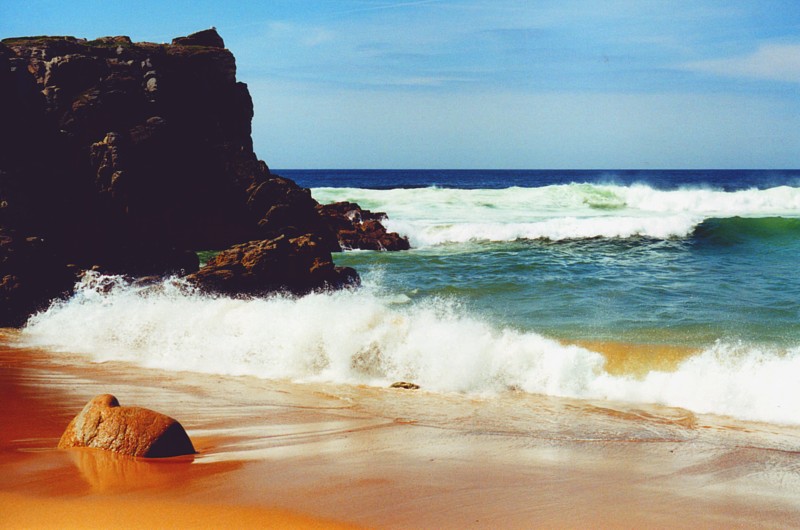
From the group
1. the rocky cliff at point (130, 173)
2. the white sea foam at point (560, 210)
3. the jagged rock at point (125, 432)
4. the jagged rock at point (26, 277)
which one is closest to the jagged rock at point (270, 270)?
the rocky cliff at point (130, 173)

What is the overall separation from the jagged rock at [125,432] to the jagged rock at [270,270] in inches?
304

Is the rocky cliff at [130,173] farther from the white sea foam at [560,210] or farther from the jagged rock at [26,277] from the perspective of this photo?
the white sea foam at [560,210]

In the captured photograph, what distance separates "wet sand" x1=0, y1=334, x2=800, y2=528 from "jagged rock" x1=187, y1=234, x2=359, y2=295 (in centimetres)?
532

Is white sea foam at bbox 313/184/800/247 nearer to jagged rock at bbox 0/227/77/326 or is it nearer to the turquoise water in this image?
the turquoise water

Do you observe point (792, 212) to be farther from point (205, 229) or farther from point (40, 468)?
point (40, 468)

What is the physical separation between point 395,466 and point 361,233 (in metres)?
19.0

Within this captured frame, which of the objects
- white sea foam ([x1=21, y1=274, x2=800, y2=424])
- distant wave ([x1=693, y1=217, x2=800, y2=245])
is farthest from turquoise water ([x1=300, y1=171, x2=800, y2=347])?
white sea foam ([x1=21, y1=274, x2=800, y2=424])

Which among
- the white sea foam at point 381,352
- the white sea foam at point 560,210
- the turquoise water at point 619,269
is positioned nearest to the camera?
the white sea foam at point 381,352

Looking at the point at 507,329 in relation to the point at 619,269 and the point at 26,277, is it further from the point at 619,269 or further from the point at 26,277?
the point at 619,269

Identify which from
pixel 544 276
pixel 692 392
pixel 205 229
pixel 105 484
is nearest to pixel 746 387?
pixel 692 392

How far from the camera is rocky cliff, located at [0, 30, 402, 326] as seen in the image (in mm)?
13438

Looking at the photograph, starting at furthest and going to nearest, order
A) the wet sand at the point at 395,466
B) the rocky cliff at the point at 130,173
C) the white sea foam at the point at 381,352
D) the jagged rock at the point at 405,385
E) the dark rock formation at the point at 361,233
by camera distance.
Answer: the dark rock formation at the point at 361,233, the rocky cliff at the point at 130,173, the jagged rock at the point at 405,385, the white sea foam at the point at 381,352, the wet sand at the point at 395,466

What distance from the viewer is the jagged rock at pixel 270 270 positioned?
41.6ft

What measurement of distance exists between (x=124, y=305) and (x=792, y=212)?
2833 centimetres
